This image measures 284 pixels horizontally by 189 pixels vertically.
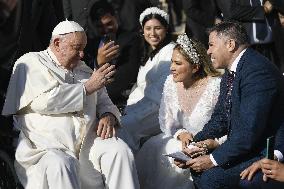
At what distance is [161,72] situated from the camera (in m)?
7.59

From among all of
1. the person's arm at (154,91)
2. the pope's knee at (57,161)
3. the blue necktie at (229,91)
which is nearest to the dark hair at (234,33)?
the blue necktie at (229,91)

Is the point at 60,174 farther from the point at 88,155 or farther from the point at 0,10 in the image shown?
the point at 0,10

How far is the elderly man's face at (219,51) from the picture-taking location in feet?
18.7

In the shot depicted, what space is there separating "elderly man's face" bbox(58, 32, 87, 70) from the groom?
1115 mm

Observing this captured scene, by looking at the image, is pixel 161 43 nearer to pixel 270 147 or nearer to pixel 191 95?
pixel 191 95

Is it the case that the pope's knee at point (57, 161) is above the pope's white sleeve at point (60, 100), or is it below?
below

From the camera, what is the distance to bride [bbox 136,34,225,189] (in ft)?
21.7

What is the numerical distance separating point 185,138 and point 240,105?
106cm

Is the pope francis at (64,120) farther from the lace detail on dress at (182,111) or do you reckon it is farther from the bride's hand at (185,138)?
the lace detail on dress at (182,111)

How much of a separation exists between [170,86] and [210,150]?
107 cm

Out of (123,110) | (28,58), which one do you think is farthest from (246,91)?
(123,110)

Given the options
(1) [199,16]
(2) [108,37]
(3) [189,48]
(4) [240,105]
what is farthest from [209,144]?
(1) [199,16]

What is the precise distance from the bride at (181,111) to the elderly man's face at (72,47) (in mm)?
913

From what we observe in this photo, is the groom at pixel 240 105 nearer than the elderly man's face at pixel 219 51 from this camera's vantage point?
Yes
